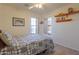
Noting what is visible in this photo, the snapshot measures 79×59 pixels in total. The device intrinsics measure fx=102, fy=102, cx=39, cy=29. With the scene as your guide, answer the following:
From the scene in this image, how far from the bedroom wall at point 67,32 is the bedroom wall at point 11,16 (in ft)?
1.20

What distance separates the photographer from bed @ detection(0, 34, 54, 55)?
1.53 metres

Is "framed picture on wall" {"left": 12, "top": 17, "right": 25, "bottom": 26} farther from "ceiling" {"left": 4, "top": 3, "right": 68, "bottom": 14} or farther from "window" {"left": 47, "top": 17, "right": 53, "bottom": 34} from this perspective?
"window" {"left": 47, "top": 17, "right": 53, "bottom": 34}

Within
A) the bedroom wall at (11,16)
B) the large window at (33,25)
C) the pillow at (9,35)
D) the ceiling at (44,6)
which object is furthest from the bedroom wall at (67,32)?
the pillow at (9,35)

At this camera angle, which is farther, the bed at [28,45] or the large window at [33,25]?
the large window at [33,25]

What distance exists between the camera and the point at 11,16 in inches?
62.9

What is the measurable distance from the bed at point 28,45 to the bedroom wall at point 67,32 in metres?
0.15

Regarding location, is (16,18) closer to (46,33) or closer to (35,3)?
(35,3)

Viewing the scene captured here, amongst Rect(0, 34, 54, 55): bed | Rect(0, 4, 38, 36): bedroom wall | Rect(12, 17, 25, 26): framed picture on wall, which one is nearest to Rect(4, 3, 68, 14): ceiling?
Rect(0, 4, 38, 36): bedroom wall

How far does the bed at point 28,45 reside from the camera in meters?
1.53

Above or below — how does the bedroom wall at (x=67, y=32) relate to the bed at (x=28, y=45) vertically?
above

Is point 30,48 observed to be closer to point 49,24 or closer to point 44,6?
point 49,24

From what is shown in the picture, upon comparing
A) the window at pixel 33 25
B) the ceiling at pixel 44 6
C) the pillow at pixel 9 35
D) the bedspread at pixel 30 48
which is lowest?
the bedspread at pixel 30 48

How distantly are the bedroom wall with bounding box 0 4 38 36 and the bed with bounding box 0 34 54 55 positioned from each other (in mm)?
113

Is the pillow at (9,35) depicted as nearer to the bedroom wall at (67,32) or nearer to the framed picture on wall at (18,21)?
the framed picture on wall at (18,21)
